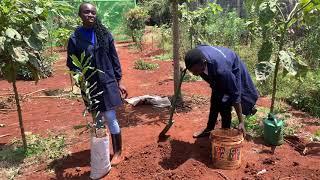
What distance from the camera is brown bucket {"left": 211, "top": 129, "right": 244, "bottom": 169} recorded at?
12.1 ft

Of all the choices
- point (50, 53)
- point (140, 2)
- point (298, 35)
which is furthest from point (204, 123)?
point (140, 2)

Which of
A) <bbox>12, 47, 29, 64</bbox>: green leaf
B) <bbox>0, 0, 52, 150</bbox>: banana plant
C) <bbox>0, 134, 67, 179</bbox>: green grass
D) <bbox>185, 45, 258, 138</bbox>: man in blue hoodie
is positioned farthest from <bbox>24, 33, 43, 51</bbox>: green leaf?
<bbox>185, 45, 258, 138</bbox>: man in blue hoodie

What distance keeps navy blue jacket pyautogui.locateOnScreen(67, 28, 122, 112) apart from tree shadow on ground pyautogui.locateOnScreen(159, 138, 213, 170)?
2.70 feet

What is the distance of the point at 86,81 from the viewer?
3.63m

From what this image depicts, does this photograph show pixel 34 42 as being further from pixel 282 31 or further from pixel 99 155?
pixel 282 31

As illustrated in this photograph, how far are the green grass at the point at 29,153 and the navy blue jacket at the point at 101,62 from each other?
3.43ft

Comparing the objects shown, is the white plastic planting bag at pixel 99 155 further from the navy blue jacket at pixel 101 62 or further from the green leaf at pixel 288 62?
the green leaf at pixel 288 62

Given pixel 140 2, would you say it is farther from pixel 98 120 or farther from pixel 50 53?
pixel 98 120

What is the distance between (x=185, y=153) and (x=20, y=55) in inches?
80.9

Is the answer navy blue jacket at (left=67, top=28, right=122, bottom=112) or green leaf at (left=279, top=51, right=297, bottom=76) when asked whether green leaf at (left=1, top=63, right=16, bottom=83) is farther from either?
green leaf at (left=279, top=51, right=297, bottom=76)

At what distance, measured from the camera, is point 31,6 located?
418cm

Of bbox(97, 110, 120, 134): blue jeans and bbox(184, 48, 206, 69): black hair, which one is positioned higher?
bbox(184, 48, 206, 69): black hair

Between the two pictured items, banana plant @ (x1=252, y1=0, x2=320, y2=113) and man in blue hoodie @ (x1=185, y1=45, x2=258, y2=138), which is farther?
banana plant @ (x1=252, y1=0, x2=320, y2=113)

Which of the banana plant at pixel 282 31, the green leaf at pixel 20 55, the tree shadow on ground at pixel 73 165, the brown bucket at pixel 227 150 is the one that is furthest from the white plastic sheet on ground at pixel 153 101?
the green leaf at pixel 20 55
